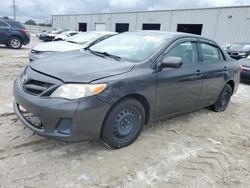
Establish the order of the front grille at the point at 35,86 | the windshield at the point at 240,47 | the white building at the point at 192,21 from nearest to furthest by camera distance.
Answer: the front grille at the point at 35,86
the windshield at the point at 240,47
the white building at the point at 192,21

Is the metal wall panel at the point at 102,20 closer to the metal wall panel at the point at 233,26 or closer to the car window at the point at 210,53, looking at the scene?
the metal wall panel at the point at 233,26

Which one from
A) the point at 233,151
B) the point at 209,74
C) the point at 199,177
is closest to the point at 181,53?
the point at 209,74

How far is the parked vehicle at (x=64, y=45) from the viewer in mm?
7488

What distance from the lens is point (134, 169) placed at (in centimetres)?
304

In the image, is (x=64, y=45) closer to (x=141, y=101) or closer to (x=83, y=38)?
(x=83, y=38)

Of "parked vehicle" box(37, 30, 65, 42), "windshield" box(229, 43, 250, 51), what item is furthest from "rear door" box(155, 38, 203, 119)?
"parked vehicle" box(37, 30, 65, 42)

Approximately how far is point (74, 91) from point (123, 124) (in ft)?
2.89

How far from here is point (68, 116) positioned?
2812 millimetres

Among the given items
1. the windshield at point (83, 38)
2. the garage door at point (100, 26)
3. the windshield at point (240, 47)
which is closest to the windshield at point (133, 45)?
the windshield at point (83, 38)

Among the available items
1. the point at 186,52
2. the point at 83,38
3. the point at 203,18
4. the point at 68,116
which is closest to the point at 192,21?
the point at 203,18

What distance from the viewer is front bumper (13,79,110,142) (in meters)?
2.80

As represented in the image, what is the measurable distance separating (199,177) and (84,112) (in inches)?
60.7

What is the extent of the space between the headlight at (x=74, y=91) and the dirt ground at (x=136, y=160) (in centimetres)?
82

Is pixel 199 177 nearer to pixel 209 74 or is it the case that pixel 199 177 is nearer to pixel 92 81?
pixel 92 81
